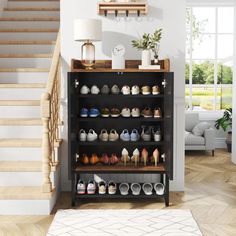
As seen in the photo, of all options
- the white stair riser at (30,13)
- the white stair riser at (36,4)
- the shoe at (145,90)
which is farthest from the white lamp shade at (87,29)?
Answer: the white stair riser at (36,4)

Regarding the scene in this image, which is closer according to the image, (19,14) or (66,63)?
(66,63)

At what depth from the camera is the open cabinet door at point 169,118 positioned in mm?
5152

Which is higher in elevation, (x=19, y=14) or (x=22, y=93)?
(x=19, y=14)

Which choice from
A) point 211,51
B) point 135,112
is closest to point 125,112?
point 135,112

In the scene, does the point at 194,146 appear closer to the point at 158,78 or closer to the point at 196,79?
the point at 196,79

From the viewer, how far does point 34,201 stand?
16.3 ft

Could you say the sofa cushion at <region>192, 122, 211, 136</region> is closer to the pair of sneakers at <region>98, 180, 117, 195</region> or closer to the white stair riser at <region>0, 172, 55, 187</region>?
the pair of sneakers at <region>98, 180, 117, 195</region>

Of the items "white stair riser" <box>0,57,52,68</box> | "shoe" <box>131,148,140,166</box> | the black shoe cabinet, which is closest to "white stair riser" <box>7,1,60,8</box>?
"white stair riser" <box>0,57,52,68</box>

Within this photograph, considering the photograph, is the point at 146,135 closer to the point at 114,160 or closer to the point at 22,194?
the point at 114,160

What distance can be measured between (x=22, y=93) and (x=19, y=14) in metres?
2.08

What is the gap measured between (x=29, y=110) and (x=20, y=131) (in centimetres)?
33

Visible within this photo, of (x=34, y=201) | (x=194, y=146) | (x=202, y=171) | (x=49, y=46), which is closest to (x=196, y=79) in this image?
(x=194, y=146)

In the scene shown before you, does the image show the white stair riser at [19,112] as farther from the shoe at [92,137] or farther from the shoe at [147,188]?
the shoe at [147,188]

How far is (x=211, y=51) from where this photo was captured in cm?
945
